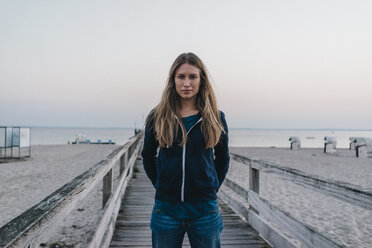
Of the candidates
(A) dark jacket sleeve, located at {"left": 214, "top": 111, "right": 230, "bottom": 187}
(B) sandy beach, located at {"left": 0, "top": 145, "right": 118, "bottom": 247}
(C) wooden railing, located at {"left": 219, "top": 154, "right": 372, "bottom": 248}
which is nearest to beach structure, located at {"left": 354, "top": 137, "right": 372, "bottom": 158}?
(B) sandy beach, located at {"left": 0, "top": 145, "right": 118, "bottom": 247}

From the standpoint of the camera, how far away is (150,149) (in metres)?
1.70

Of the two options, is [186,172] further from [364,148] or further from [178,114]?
[364,148]

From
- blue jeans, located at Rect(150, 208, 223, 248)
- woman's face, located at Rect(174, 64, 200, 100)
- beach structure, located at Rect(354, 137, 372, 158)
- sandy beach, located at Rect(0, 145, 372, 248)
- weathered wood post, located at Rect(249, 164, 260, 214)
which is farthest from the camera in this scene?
beach structure, located at Rect(354, 137, 372, 158)

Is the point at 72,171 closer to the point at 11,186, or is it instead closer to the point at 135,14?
the point at 11,186

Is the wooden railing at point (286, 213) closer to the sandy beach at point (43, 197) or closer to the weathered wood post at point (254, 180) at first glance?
the weathered wood post at point (254, 180)

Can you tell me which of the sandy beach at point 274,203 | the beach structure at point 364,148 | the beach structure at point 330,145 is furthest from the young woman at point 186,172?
the beach structure at point 330,145

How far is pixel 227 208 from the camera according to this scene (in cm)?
496

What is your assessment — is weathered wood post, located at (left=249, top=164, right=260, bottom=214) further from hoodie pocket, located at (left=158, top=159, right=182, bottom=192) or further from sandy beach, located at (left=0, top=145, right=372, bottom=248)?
hoodie pocket, located at (left=158, top=159, right=182, bottom=192)

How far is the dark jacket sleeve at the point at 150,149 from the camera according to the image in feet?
5.47

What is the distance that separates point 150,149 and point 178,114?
0.94 feet

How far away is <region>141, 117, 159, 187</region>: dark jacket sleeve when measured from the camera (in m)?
1.67

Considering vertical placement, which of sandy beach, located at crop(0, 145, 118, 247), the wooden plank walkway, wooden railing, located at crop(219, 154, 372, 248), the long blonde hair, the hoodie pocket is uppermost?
the long blonde hair

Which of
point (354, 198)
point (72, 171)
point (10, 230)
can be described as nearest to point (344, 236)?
point (354, 198)

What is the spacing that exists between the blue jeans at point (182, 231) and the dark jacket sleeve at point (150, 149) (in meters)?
0.32
